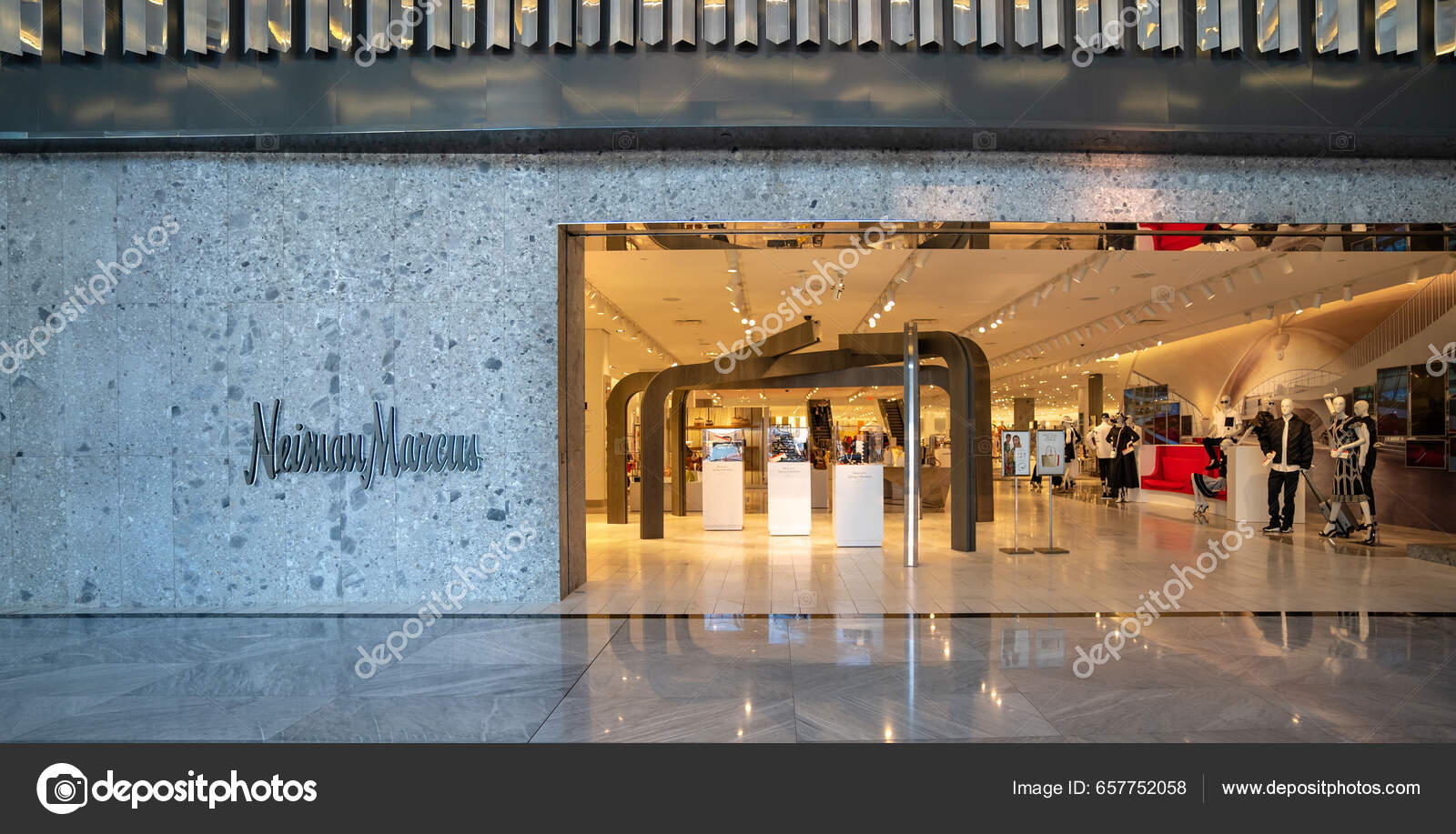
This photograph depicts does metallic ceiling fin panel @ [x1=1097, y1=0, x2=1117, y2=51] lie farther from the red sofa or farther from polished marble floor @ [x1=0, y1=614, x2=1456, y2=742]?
the red sofa

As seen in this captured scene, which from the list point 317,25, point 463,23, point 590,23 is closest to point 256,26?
point 317,25

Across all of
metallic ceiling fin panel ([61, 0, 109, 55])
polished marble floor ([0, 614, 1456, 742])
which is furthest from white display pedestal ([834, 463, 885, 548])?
metallic ceiling fin panel ([61, 0, 109, 55])

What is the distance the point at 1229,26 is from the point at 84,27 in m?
8.62

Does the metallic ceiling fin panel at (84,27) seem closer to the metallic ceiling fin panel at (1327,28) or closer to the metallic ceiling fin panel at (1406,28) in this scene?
the metallic ceiling fin panel at (1327,28)

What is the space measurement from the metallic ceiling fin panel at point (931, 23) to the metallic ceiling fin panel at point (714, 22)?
146cm

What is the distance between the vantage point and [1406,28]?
659 centimetres

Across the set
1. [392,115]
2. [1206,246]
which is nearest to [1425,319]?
[1206,246]

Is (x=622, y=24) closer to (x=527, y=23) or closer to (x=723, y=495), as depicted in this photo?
(x=527, y=23)

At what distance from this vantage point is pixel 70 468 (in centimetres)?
691

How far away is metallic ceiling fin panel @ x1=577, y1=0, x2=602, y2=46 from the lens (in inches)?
258
